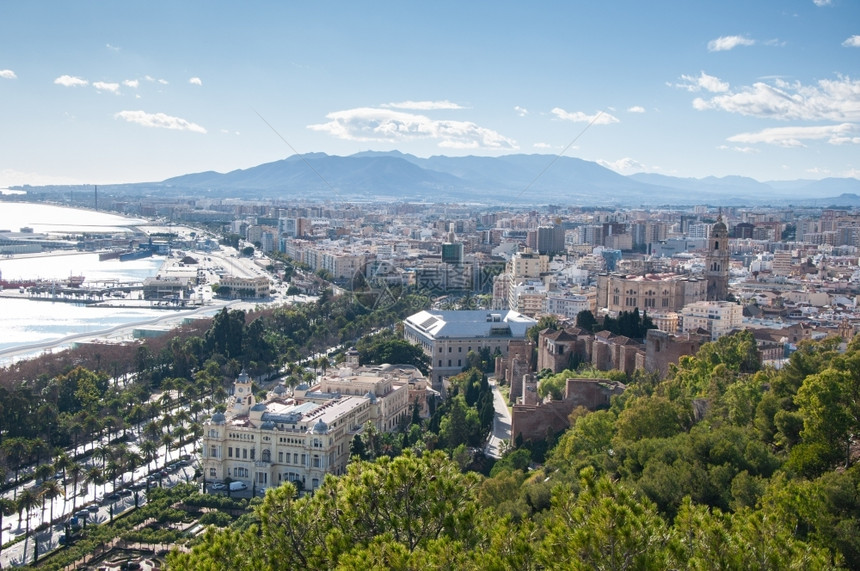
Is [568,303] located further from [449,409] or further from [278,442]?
[278,442]

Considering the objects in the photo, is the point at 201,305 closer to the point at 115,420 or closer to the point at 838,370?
the point at 115,420

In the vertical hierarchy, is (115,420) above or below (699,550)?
below

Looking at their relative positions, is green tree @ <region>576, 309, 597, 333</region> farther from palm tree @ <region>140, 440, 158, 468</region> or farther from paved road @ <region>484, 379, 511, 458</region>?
palm tree @ <region>140, 440, 158, 468</region>

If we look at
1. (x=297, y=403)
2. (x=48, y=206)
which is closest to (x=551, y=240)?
(x=297, y=403)

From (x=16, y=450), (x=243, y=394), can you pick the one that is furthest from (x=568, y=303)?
(x=16, y=450)

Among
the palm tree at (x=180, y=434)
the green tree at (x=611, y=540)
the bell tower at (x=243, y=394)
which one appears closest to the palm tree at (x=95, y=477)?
the palm tree at (x=180, y=434)
